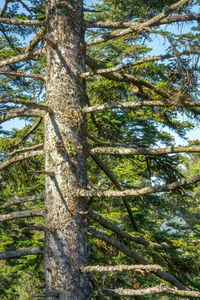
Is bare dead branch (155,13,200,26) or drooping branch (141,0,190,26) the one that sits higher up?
drooping branch (141,0,190,26)

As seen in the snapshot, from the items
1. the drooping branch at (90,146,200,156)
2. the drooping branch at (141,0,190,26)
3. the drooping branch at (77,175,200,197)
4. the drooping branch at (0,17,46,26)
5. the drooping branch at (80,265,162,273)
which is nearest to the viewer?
the drooping branch at (80,265,162,273)

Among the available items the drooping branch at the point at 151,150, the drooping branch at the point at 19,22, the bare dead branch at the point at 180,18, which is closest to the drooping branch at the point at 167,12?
the bare dead branch at the point at 180,18

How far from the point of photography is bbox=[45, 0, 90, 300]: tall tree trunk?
8.87ft

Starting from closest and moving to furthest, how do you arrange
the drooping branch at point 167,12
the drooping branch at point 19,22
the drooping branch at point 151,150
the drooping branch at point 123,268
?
the drooping branch at point 123,268, the drooping branch at point 151,150, the drooping branch at point 167,12, the drooping branch at point 19,22

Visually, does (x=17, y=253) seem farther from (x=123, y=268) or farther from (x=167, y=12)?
(x=167, y=12)

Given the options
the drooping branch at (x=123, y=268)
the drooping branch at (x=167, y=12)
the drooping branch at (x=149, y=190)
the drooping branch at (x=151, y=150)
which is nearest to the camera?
the drooping branch at (x=123, y=268)

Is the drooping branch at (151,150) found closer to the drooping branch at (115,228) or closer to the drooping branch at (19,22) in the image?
the drooping branch at (115,228)

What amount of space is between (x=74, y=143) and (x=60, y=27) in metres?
1.39

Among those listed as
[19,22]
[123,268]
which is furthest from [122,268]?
[19,22]

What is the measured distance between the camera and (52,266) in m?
2.73

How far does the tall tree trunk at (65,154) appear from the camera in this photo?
2703mm

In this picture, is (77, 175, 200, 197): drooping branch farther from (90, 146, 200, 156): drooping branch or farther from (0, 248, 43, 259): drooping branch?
(0, 248, 43, 259): drooping branch

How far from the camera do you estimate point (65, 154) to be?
9.79ft

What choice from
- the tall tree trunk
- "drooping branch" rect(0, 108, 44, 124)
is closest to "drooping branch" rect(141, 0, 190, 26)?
the tall tree trunk
